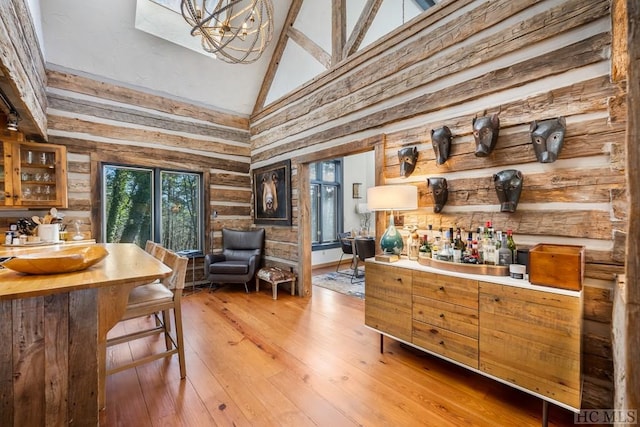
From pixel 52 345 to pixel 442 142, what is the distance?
2997 mm

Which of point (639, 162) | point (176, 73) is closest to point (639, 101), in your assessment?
point (639, 162)

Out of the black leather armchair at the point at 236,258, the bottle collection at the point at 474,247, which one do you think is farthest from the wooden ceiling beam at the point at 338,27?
the black leather armchair at the point at 236,258

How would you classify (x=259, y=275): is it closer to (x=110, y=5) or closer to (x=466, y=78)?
(x=466, y=78)

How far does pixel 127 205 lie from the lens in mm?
4285

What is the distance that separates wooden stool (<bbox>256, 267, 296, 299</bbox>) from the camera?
4.14 metres

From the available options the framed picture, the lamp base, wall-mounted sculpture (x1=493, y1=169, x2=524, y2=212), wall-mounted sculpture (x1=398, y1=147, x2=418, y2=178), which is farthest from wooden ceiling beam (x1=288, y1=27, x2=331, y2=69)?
wall-mounted sculpture (x1=493, y1=169, x2=524, y2=212)

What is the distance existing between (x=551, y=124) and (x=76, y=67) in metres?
5.58

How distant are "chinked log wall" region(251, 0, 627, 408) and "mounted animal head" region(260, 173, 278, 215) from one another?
80.9 inches

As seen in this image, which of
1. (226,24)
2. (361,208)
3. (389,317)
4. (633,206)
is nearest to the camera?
(633,206)

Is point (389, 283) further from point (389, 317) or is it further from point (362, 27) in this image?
point (362, 27)

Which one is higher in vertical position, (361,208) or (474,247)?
(361,208)

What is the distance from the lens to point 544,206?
1982 mm

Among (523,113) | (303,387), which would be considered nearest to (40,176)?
(303,387)

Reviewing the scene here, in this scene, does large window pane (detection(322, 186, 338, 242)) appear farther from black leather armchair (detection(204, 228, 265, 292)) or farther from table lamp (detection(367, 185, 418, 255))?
table lamp (detection(367, 185, 418, 255))
